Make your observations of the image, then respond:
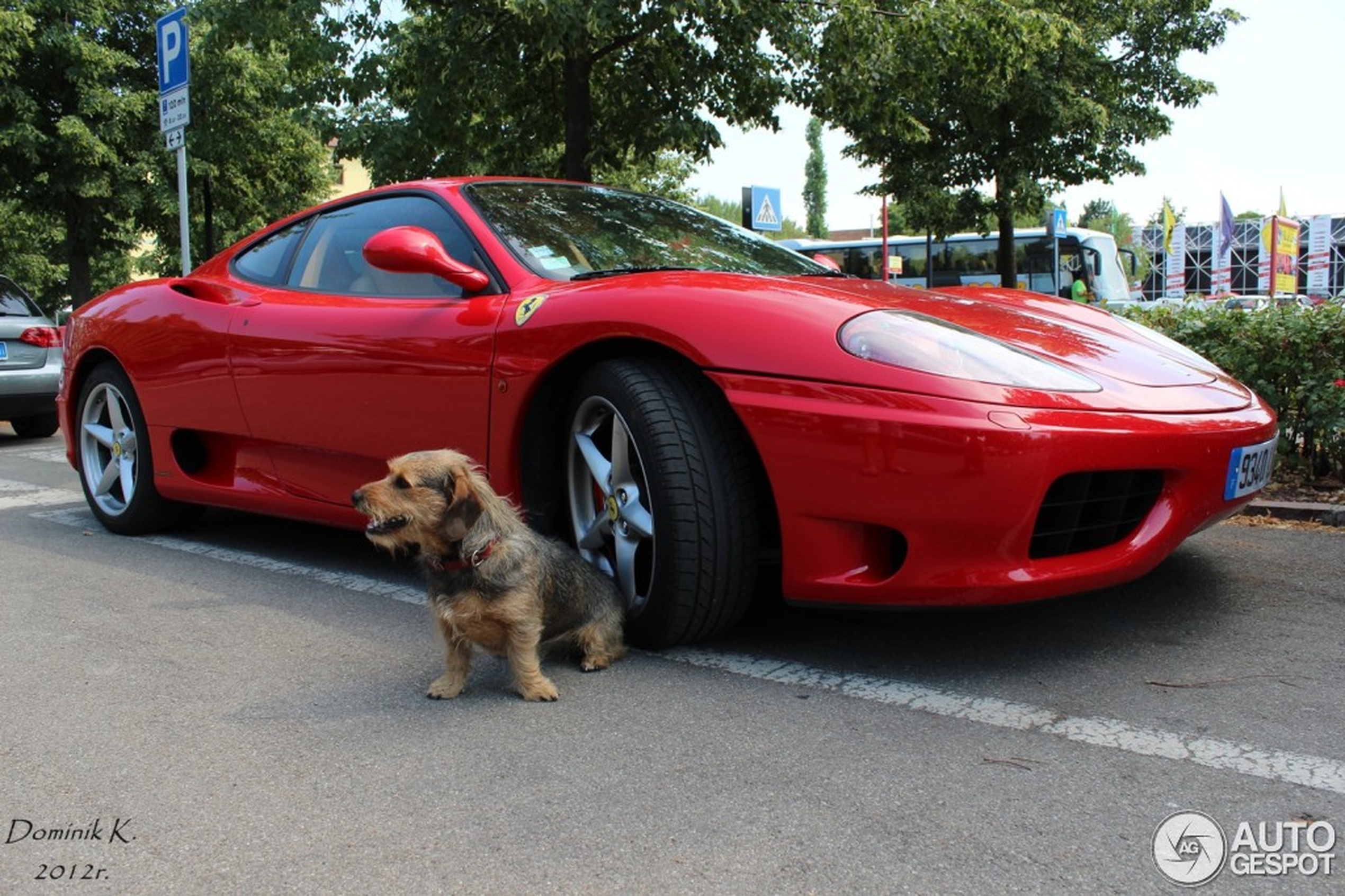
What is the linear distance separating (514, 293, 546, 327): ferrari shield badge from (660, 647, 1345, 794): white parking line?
100cm

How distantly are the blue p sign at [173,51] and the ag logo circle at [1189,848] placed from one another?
8330 mm

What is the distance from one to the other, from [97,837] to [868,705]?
1607mm

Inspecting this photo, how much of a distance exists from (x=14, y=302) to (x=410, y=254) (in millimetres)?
8234

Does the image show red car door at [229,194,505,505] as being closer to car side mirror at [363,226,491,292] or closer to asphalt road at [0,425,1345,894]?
car side mirror at [363,226,491,292]

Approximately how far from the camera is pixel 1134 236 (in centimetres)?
4784

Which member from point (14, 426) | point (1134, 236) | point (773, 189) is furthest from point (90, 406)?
point (1134, 236)

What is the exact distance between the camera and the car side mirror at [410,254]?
3.27 metres

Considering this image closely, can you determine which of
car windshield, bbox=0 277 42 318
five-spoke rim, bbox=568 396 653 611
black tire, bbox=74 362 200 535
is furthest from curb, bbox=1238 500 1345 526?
car windshield, bbox=0 277 42 318

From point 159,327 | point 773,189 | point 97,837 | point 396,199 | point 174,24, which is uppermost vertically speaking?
point 174,24

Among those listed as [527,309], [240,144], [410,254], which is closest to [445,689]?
[527,309]

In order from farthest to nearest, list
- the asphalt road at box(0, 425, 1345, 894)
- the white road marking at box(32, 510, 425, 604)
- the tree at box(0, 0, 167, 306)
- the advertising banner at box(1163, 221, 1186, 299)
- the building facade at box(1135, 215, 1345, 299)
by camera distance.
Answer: the advertising banner at box(1163, 221, 1186, 299)
the building facade at box(1135, 215, 1345, 299)
the tree at box(0, 0, 167, 306)
the white road marking at box(32, 510, 425, 604)
the asphalt road at box(0, 425, 1345, 894)

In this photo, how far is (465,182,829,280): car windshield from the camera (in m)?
3.63

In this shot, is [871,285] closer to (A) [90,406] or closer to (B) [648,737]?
(B) [648,737]

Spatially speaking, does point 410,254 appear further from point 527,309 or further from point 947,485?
point 947,485
